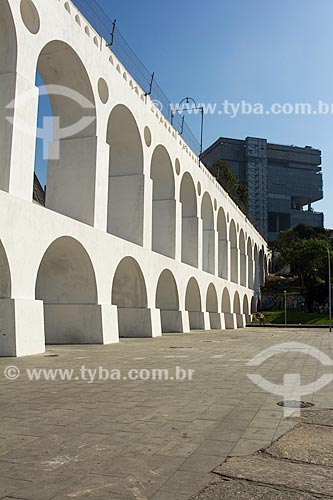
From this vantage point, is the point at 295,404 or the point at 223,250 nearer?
the point at 295,404

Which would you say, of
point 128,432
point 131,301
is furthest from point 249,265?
point 128,432

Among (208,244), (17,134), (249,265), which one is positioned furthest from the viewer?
(249,265)

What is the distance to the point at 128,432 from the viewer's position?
473 cm

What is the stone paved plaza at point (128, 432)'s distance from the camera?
341 centimetres

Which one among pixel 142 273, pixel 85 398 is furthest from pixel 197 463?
pixel 142 273

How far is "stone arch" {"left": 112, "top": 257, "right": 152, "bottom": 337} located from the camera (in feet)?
65.9

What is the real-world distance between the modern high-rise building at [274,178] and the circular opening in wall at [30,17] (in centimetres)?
9176

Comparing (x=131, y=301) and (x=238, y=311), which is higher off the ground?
(x=131, y=301)

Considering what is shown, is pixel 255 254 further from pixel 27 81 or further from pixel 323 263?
pixel 27 81

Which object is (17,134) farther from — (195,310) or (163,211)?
(195,310)

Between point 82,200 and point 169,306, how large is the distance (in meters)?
10.8

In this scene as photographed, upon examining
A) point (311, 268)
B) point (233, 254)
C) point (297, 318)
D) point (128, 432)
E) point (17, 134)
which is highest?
point (17, 134)

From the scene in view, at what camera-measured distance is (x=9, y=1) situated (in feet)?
39.1

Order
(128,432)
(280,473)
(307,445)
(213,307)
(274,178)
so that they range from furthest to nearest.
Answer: (274,178) < (213,307) < (128,432) < (307,445) < (280,473)
